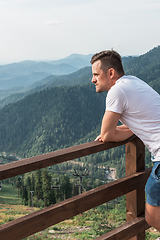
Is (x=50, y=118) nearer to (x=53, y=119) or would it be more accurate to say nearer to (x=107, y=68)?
(x=53, y=119)

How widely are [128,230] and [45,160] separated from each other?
855 millimetres

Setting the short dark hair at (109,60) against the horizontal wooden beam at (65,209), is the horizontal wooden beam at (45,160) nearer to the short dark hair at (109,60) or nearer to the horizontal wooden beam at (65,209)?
the horizontal wooden beam at (65,209)

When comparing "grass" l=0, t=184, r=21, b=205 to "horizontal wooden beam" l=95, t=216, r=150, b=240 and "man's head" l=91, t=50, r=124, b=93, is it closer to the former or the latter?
"horizontal wooden beam" l=95, t=216, r=150, b=240

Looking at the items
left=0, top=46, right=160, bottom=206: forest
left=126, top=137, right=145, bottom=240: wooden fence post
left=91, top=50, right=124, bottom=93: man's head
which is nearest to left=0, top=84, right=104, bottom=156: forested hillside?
left=0, top=46, right=160, bottom=206: forest

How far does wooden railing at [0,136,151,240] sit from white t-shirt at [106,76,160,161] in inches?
9.8

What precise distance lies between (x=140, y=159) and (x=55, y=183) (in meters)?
39.5

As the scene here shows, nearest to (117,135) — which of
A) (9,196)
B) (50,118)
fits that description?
(9,196)

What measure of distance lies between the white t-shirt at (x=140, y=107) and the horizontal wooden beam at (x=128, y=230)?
0.56 m

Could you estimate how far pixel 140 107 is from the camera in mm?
1488

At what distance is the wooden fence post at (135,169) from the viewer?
181cm

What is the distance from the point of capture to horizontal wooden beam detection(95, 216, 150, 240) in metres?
1.65

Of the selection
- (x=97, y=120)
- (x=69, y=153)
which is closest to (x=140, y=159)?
(x=69, y=153)

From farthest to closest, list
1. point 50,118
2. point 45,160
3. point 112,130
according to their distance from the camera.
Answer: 1. point 50,118
2. point 112,130
3. point 45,160

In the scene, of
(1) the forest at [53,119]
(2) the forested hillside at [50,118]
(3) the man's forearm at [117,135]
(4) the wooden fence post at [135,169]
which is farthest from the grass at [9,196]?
(2) the forested hillside at [50,118]
